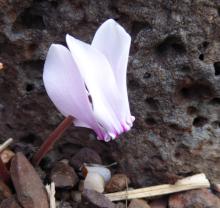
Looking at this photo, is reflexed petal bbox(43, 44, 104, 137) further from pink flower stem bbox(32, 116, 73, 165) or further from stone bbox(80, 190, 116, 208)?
stone bbox(80, 190, 116, 208)

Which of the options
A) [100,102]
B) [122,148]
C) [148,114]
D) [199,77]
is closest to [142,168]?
[122,148]

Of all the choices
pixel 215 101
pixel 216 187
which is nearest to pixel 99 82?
pixel 215 101

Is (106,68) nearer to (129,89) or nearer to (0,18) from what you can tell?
(129,89)

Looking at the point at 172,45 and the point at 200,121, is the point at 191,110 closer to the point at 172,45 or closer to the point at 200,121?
the point at 200,121

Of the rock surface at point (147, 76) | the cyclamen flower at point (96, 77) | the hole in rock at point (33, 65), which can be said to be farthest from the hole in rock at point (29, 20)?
the cyclamen flower at point (96, 77)

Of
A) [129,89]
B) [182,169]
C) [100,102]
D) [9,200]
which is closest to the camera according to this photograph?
[100,102]
